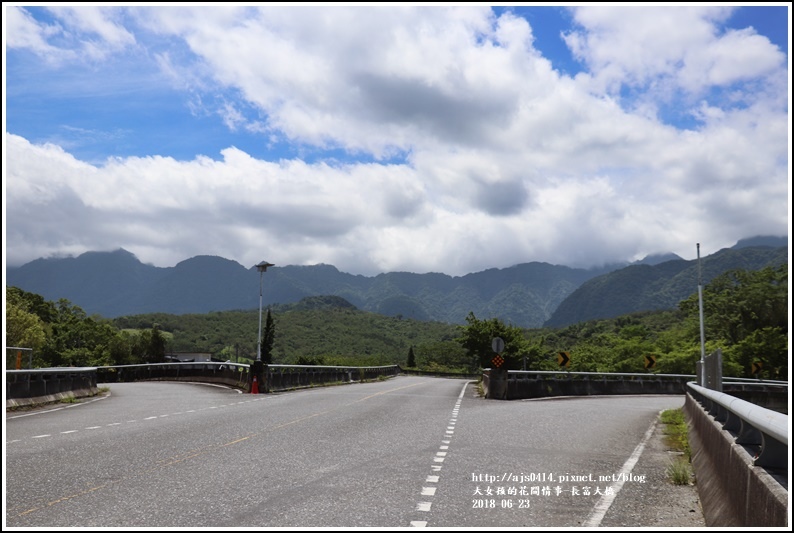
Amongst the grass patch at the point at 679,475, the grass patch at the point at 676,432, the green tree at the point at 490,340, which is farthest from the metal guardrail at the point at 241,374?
the green tree at the point at 490,340

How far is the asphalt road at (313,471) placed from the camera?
6949mm

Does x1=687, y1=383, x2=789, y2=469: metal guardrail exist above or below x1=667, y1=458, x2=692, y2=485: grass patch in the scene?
above

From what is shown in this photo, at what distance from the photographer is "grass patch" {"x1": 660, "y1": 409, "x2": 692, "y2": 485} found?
9.64 metres

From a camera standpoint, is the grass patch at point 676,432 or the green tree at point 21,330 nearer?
the grass patch at point 676,432

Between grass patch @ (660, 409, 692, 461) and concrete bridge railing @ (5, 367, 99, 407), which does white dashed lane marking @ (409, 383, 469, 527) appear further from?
concrete bridge railing @ (5, 367, 99, 407)

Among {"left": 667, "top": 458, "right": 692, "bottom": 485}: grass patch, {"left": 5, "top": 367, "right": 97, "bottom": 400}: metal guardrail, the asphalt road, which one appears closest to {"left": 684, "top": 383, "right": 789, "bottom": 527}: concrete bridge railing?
{"left": 667, "top": 458, "right": 692, "bottom": 485}: grass patch

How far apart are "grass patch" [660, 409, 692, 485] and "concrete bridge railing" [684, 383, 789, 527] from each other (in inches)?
25.1

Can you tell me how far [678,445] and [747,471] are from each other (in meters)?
9.40

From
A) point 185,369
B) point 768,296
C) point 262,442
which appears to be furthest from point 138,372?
point 768,296

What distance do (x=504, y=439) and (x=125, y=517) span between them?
8.56 meters

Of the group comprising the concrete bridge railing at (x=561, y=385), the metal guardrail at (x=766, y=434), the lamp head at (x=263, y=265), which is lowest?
the concrete bridge railing at (x=561, y=385)

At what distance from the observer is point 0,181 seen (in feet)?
21.2

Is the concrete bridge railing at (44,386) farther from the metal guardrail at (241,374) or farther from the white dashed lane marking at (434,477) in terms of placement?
the white dashed lane marking at (434,477)

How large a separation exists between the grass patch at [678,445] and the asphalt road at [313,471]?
47 cm
